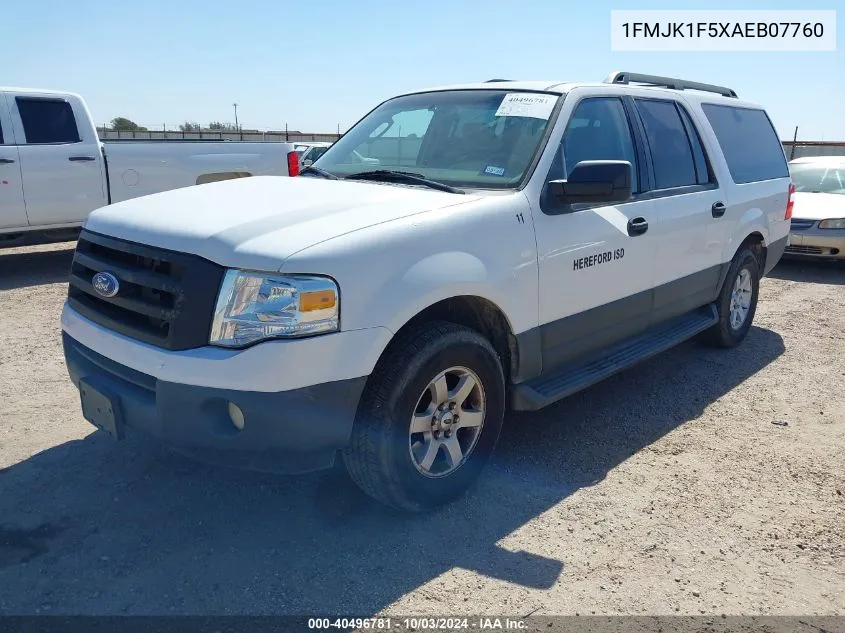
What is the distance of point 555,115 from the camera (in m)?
3.78

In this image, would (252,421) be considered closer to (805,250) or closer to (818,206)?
(805,250)

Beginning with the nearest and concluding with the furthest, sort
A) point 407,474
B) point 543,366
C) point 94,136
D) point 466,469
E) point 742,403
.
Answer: point 407,474 → point 466,469 → point 543,366 → point 742,403 → point 94,136

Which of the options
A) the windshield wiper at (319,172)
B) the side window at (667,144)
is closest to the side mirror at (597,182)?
the side window at (667,144)

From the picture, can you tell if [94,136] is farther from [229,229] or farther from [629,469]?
[629,469]

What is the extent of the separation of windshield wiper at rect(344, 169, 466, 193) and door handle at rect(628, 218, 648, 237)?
3.75 feet

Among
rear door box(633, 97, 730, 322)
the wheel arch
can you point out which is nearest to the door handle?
rear door box(633, 97, 730, 322)

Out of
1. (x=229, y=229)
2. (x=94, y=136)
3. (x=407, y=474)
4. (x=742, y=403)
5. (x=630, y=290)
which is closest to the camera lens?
(x=229, y=229)

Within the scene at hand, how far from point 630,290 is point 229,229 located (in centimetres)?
244

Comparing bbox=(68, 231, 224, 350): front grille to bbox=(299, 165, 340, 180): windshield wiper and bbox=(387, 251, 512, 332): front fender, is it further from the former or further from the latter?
bbox=(299, 165, 340, 180): windshield wiper

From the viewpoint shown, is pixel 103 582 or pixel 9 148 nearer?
pixel 103 582

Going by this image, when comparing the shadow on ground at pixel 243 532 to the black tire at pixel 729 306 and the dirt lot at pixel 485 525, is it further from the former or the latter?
the black tire at pixel 729 306

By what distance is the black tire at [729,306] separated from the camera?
18.3 ft

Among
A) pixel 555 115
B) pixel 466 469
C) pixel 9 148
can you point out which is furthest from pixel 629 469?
pixel 9 148

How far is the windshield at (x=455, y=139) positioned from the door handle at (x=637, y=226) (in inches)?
31.5
